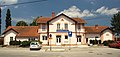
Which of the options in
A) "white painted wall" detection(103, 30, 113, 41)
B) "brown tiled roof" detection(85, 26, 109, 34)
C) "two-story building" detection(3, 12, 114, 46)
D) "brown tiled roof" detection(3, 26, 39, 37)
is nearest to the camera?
"two-story building" detection(3, 12, 114, 46)

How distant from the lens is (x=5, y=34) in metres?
72.1

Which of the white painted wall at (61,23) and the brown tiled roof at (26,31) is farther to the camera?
the brown tiled roof at (26,31)

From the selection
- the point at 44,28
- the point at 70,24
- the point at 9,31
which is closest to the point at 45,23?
the point at 44,28

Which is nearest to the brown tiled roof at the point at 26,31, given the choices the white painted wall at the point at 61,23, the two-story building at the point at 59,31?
the two-story building at the point at 59,31

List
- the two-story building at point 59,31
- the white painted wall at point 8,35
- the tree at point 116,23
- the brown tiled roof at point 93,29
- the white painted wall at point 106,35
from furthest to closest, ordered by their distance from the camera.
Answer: the tree at point 116,23
the white painted wall at point 106,35
the brown tiled roof at point 93,29
the white painted wall at point 8,35
the two-story building at point 59,31

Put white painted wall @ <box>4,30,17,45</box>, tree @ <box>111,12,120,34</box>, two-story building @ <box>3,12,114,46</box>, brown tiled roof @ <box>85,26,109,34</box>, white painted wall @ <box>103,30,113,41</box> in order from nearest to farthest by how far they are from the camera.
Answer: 1. two-story building @ <box>3,12,114,46</box>
2. white painted wall @ <box>4,30,17,45</box>
3. brown tiled roof @ <box>85,26,109,34</box>
4. white painted wall @ <box>103,30,113,41</box>
5. tree @ <box>111,12,120,34</box>

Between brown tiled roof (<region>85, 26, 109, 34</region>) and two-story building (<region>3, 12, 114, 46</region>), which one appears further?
brown tiled roof (<region>85, 26, 109, 34</region>)

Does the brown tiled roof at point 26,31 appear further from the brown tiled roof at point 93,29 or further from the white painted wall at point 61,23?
the brown tiled roof at point 93,29

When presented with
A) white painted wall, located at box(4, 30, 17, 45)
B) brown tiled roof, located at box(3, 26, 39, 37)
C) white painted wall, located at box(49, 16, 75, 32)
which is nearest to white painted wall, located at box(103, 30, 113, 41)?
white painted wall, located at box(49, 16, 75, 32)

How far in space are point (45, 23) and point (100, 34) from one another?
52.3ft

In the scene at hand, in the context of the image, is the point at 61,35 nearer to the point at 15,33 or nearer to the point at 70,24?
the point at 70,24

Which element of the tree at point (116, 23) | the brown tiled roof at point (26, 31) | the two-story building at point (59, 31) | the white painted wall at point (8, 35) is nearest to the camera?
the two-story building at point (59, 31)

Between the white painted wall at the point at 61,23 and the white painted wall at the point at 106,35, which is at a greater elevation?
the white painted wall at the point at 61,23

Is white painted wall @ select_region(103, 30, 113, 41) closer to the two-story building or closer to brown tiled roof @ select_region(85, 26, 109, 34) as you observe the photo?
brown tiled roof @ select_region(85, 26, 109, 34)
